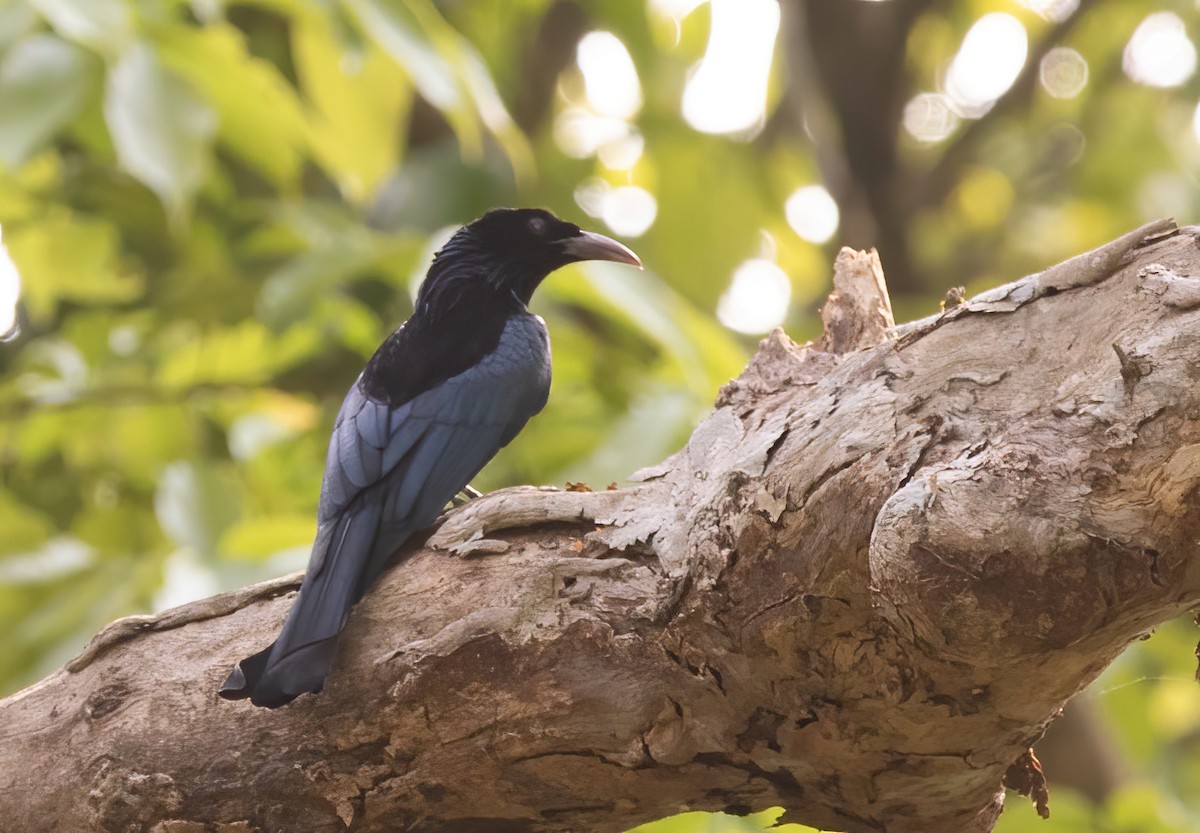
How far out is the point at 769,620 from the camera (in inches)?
82.7

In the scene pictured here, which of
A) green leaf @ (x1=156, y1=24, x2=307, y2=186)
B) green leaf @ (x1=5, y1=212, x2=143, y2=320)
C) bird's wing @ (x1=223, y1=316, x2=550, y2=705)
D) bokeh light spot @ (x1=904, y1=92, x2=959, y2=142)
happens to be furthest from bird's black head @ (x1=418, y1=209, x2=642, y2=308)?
bokeh light spot @ (x1=904, y1=92, x2=959, y2=142)

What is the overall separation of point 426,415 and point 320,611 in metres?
0.65

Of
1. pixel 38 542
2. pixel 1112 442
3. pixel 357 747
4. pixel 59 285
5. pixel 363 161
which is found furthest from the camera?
pixel 59 285

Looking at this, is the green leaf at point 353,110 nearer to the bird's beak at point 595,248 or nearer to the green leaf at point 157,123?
the green leaf at point 157,123

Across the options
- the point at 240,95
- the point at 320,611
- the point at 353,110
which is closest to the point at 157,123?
the point at 240,95

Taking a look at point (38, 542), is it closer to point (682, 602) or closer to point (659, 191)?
point (659, 191)

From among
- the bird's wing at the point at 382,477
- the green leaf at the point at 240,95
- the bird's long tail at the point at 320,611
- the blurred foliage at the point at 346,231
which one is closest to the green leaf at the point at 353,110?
the blurred foliage at the point at 346,231

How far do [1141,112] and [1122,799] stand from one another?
4.39 metres

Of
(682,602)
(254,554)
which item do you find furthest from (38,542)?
(682,602)

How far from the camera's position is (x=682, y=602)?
86.7 inches

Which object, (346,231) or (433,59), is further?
(346,231)

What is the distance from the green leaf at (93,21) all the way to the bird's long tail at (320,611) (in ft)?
6.05

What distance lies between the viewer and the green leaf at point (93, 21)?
3596mm

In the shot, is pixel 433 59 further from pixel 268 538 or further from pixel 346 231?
pixel 268 538
